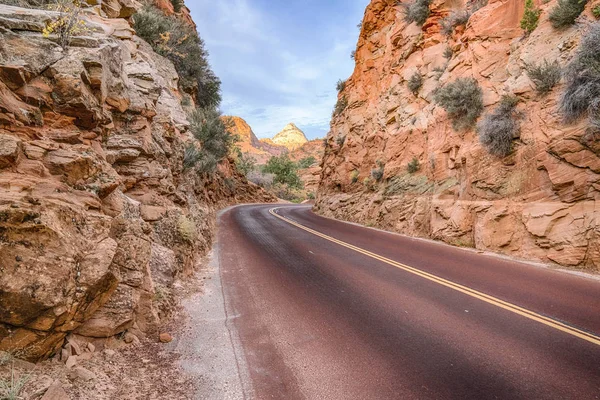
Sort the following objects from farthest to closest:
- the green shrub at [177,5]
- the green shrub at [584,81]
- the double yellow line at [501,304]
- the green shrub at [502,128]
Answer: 1. the green shrub at [177,5]
2. the green shrub at [502,128]
3. the green shrub at [584,81]
4. the double yellow line at [501,304]

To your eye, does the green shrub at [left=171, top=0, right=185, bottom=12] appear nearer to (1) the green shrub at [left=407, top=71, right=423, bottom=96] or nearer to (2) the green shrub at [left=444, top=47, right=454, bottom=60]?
(1) the green shrub at [left=407, top=71, right=423, bottom=96]

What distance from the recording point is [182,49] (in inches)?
698

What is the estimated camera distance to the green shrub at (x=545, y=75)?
818cm

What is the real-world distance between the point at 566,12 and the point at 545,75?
7.74 ft

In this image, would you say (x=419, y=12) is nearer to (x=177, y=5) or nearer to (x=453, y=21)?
(x=453, y=21)

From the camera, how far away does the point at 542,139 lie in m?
7.98

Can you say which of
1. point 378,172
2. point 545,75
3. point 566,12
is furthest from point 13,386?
point 378,172

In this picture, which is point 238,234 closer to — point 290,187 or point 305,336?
point 305,336

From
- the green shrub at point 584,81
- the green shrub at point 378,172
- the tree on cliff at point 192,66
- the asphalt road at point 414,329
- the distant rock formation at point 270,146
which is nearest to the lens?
the asphalt road at point 414,329

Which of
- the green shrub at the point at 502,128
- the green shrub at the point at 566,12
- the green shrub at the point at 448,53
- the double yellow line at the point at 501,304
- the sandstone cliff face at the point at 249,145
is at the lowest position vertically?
the double yellow line at the point at 501,304

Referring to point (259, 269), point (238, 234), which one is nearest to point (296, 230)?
point (238, 234)

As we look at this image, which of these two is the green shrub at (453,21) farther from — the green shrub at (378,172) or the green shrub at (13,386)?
the green shrub at (13,386)

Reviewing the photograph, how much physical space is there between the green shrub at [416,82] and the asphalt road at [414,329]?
11.6 meters

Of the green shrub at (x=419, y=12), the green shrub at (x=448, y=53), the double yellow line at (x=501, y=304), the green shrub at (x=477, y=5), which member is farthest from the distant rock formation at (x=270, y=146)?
the double yellow line at (x=501, y=304)
